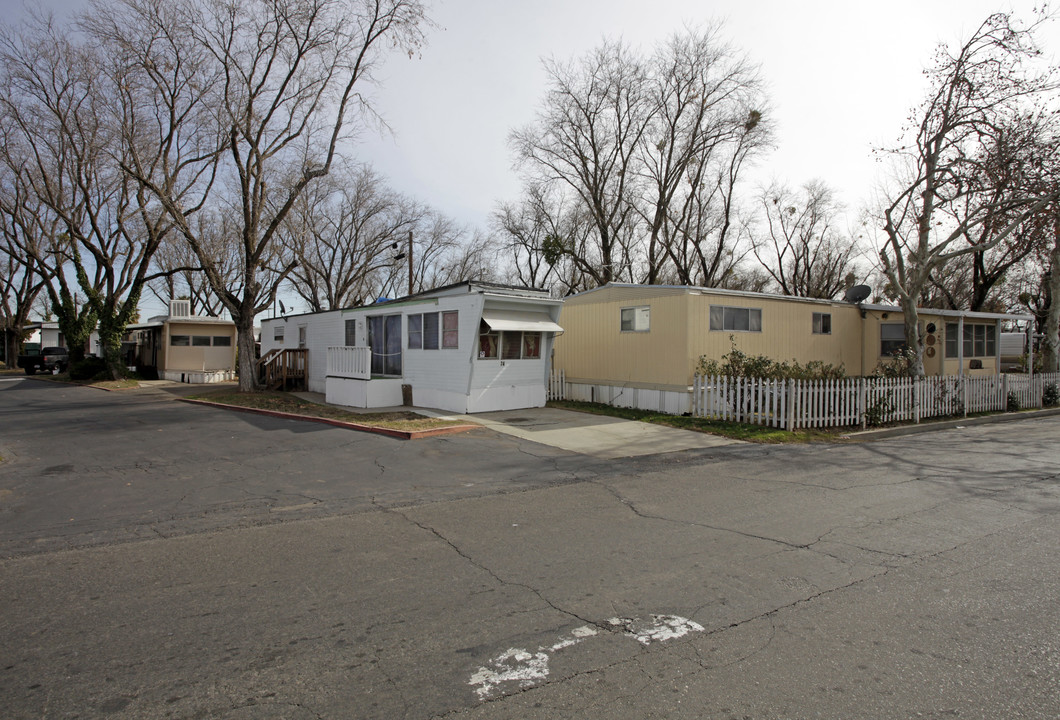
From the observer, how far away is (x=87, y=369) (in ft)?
94.3

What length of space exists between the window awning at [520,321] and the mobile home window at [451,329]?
36.8 inches

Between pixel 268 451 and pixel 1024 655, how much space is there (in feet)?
32.4

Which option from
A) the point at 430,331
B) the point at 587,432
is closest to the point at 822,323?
the point at 587,432

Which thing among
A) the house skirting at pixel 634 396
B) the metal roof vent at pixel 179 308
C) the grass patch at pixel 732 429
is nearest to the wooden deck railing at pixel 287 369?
the house skirting at pixel 634 396

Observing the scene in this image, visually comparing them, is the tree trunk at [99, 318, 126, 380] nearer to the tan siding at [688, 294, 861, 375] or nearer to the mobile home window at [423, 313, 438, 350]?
the mobile home window at [423, 313, 438, 350]

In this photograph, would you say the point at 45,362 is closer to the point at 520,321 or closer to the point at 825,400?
the point at 520,321

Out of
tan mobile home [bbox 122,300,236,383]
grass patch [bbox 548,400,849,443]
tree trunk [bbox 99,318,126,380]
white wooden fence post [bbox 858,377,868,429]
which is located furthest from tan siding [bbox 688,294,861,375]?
tree trunk [bbox 99,318,126,380]

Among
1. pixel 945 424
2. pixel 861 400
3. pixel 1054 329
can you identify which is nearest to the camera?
pixel 861 400

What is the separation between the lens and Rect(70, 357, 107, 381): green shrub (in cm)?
2835

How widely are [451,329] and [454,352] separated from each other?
627 mm

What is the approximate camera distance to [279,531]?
19.2 feet

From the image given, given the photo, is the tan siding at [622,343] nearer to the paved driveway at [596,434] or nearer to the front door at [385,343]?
the paved driveway at [596,434]

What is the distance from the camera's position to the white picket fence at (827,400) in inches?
501

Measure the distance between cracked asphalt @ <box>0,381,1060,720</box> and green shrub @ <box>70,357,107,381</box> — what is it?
23.5 meters
